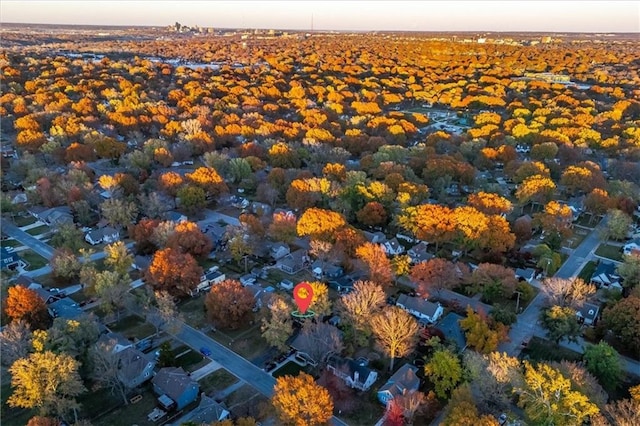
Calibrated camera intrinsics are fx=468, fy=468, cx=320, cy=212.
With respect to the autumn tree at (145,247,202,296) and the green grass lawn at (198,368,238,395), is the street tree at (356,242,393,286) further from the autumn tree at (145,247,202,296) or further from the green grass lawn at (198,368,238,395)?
the autumn tree at (145,247,202,296)

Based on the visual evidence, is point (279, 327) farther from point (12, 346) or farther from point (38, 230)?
point (38, 230)

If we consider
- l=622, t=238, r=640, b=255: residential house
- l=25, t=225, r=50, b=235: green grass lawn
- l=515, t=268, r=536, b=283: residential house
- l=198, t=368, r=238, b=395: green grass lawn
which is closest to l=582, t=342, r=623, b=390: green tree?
l=515, t=268, r=536, b=283: residential house

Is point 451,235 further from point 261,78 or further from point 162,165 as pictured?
point 261,78

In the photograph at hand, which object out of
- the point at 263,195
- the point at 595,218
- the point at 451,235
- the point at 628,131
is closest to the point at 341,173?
the point at 263,195

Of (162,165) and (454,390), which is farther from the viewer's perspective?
(162,165)

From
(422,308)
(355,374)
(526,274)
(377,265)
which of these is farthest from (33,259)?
(526,274)
